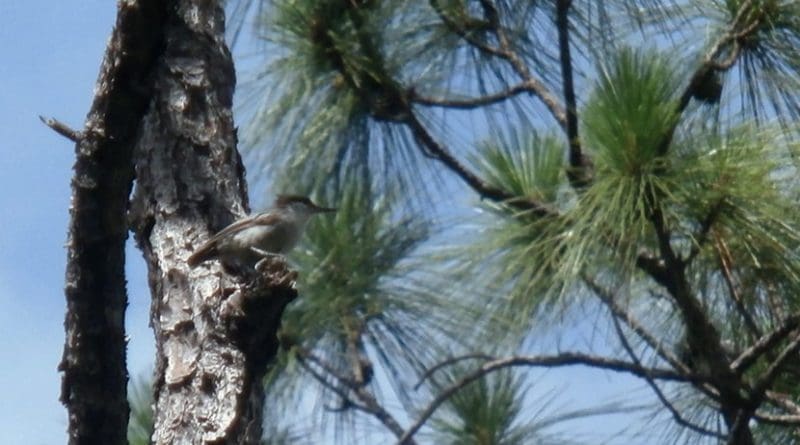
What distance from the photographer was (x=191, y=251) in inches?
69.1

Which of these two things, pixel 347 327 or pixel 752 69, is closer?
pixel 752 69

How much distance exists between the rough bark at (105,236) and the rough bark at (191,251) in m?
0.06

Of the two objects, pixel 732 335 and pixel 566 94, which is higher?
pixel 566 94

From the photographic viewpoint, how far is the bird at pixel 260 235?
1.74 m

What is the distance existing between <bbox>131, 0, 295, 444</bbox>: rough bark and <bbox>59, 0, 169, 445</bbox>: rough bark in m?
0.06

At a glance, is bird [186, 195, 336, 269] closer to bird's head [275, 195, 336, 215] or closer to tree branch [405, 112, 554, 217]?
bird's head [275, 195, 336, 215]

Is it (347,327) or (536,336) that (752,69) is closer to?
(536,336)

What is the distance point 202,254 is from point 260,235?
13.9 inches

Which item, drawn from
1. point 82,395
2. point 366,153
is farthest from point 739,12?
point 82,395

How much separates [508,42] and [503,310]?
487 mm

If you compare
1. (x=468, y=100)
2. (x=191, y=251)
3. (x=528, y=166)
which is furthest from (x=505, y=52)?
(x=191, y=251)

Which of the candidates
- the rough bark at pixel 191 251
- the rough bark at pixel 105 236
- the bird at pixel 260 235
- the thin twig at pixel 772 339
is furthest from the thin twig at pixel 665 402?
the rough bark at pixel 105 236

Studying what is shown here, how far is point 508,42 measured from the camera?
8.84ft

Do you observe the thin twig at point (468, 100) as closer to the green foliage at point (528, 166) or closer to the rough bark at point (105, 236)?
the green foliage at point (528, 166)
